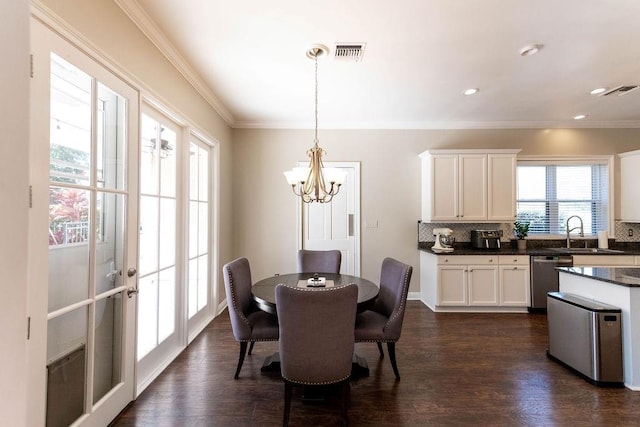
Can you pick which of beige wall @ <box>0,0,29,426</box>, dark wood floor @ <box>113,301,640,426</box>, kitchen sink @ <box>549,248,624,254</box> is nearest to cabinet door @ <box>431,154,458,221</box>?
kitchen sink @ <box>549,248,624,254</box>

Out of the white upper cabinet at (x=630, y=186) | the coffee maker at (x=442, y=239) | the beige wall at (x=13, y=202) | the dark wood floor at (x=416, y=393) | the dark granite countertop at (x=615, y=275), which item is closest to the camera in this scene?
the beige wall at (x=13, y=202)

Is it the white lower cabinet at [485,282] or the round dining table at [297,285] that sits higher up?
the round dining table at [297,285]

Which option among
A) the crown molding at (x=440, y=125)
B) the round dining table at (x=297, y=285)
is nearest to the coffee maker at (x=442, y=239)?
the crown molding at (x=440, y=125)

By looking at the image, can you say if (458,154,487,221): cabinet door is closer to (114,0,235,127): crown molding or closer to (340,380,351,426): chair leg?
(340,380,351,426): chair leg

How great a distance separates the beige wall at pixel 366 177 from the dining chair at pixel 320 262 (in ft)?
4.02

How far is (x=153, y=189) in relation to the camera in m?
2.53

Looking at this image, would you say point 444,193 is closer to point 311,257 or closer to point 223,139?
point 311,257

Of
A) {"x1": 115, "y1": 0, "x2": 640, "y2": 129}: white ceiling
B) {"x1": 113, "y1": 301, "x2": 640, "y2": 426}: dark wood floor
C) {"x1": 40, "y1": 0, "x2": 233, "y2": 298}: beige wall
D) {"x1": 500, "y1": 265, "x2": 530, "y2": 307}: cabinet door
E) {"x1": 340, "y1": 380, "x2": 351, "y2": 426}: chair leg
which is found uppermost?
{"x1": 115, "y1": 0, "x2": 640, "y2": 129}: white ceiling

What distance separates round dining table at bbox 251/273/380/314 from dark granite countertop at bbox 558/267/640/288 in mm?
1816

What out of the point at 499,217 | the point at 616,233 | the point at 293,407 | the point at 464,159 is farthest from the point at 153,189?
the point at 616,233

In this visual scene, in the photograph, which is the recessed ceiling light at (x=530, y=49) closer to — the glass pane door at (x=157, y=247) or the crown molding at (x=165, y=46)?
the crown molding at (x=165, y=46)

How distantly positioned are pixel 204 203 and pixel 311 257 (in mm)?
1494

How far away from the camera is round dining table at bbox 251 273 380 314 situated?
2.19 metres

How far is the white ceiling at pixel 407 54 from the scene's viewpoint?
6.82 feet
